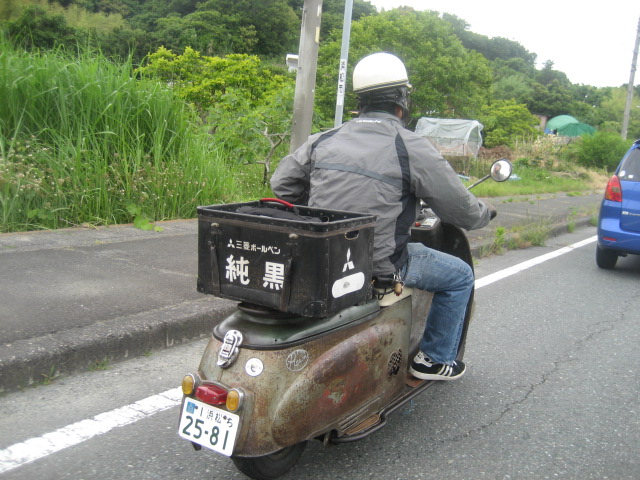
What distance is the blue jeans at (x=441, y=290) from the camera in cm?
312

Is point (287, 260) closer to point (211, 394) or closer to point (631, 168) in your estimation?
point (211, 394)

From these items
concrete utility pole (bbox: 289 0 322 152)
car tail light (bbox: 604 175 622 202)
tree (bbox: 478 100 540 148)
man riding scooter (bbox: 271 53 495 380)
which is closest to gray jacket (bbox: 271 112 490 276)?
man riding scooter (bbox: 271 53 495 380)

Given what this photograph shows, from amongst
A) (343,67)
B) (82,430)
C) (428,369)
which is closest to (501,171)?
(428,369)

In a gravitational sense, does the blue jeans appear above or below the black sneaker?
above

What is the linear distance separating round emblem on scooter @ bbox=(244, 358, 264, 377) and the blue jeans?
3.17 feet

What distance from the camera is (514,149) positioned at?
28.5m

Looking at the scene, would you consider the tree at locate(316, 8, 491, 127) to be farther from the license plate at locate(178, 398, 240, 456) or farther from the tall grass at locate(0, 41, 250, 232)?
the license plate at locate(178, 398, 240, 456)

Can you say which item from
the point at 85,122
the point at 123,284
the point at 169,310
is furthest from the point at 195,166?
the point at 169,310

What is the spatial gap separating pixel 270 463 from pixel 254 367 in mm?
494

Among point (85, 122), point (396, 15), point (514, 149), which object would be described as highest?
point (396, 15)

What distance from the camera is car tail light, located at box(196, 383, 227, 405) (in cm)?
238

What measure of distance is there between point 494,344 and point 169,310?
2.43 meters

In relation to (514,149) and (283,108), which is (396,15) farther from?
(283,108)

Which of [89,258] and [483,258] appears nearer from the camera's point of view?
[89,258]
